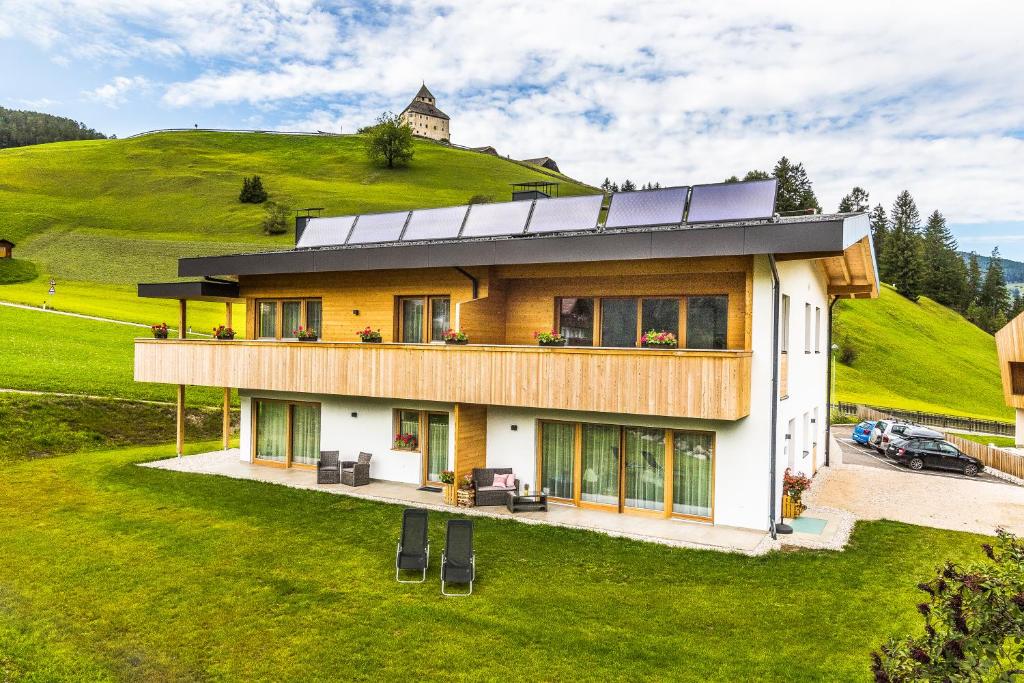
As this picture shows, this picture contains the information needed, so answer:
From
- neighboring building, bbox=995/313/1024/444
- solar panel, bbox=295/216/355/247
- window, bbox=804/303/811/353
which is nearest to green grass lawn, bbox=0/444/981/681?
window, bbox=804/303/811/353

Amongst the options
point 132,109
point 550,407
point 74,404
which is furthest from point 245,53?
point 132,109

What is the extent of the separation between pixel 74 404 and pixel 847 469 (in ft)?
92.1

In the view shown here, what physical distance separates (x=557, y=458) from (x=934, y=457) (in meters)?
17.2

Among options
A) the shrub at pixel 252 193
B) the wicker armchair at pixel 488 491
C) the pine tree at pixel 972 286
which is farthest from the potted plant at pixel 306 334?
the pine tree at pixel 972 286

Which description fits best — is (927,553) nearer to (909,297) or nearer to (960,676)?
(960,676)

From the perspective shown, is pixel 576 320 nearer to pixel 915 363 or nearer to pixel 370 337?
pixel 370 337

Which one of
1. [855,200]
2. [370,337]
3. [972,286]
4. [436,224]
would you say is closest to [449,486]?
[370,337]

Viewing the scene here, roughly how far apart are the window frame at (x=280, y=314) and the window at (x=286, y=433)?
197cm

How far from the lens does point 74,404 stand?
24516 mm

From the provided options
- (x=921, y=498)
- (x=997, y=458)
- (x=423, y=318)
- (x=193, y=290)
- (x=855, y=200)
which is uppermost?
(x=855, y=200)

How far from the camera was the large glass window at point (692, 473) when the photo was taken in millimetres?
13898

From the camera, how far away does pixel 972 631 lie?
396cm

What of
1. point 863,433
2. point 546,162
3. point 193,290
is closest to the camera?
point 193,290

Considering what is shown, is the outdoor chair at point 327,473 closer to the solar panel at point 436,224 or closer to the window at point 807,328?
the solar panel at point 436,224
